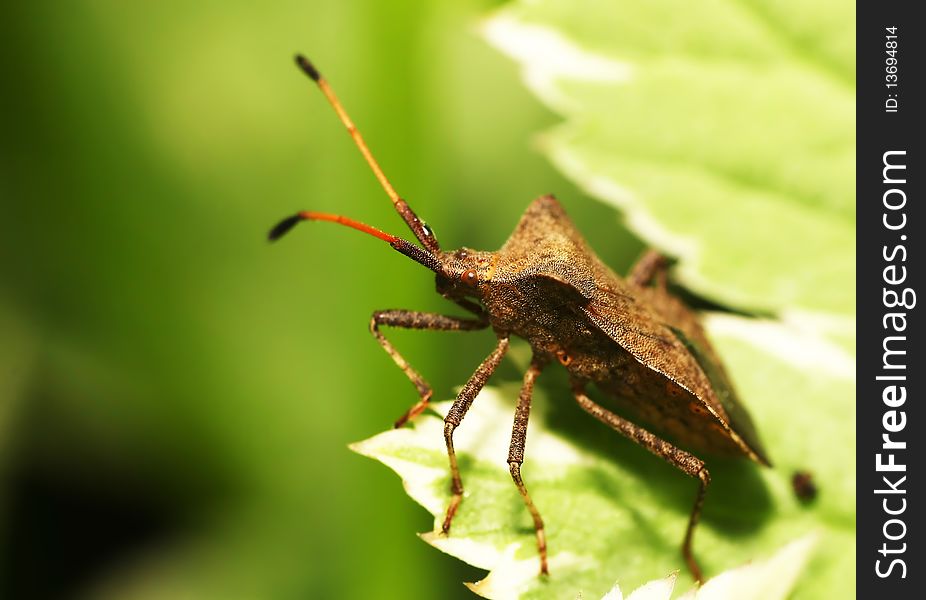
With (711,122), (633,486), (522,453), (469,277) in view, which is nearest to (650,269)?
(711,122)

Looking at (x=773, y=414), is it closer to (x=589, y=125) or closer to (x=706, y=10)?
(x=589, y=125)

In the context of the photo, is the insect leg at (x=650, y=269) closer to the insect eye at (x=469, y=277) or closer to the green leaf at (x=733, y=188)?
the green leaf at (x=733, y=188)

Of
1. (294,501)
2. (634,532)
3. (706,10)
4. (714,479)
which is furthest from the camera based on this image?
(294,501)

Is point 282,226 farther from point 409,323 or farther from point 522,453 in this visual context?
point 522,453

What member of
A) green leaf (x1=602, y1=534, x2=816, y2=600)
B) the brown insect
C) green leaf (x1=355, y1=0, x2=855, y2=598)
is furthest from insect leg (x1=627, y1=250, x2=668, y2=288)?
green leaf (x1=602, y1=534, x2=816, y2=600)

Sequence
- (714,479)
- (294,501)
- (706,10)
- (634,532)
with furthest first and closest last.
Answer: (294,501), (706,10), (714,479), (634,532)

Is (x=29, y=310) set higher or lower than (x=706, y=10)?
lower
